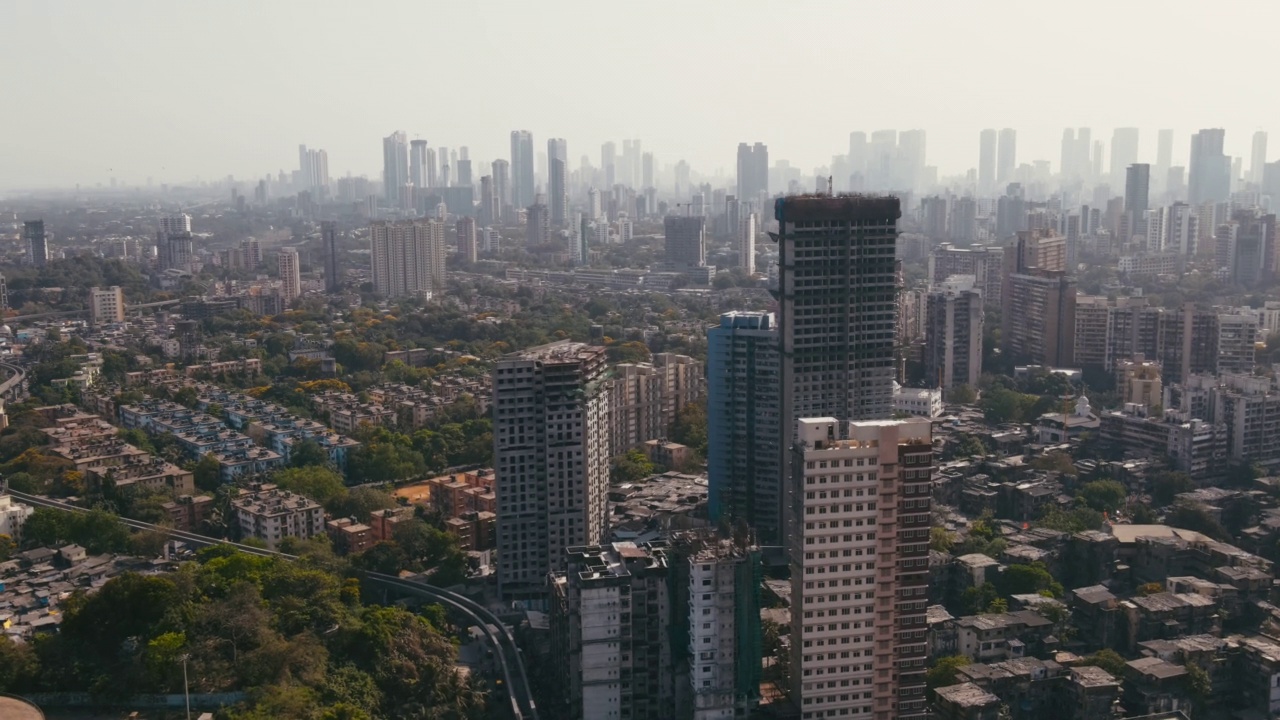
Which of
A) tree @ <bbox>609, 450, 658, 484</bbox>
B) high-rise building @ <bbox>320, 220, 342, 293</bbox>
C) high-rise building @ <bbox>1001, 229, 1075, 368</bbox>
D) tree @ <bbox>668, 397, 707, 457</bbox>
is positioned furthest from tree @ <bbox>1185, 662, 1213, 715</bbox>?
high-rise building @ <bbox>320, 220, 342, 293</bbox>

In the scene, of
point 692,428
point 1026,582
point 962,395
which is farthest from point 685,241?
point 1026,582

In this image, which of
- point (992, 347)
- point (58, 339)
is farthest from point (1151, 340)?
point (58, 339)

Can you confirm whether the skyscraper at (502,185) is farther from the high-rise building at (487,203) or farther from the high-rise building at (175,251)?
the high-rise building at (175,251)

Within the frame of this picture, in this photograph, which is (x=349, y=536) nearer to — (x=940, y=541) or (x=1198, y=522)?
(x=940, y=541)

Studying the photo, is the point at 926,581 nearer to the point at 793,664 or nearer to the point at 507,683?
the point at 793,664

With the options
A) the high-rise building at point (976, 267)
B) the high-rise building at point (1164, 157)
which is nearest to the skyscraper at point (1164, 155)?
the high-rise building at point (1164, 157)

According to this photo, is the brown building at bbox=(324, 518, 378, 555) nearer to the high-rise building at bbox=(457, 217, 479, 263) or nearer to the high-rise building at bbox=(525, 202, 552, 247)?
the high-rise building at bbox=(457, 217, 479, 263)
